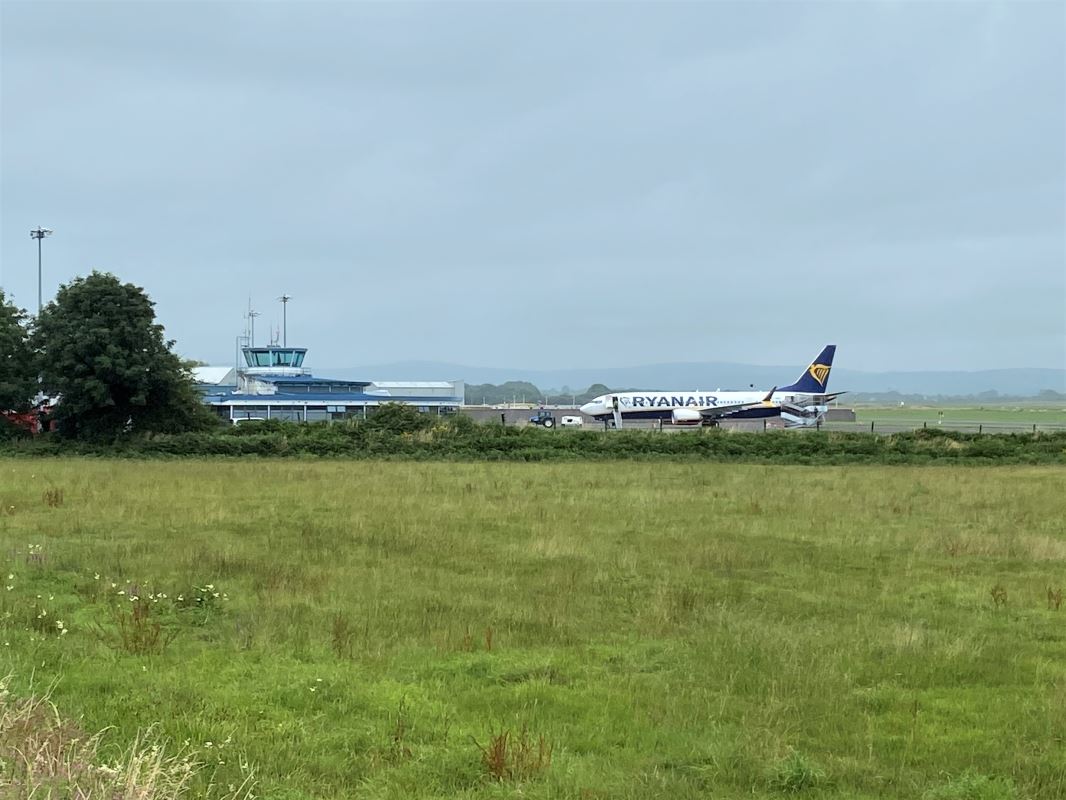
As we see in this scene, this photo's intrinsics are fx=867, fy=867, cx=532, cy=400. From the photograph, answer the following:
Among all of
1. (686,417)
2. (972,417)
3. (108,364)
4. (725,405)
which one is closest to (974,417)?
(972,417)

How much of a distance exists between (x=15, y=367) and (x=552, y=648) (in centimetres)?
3948

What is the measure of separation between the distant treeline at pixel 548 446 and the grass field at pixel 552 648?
62.9 ft

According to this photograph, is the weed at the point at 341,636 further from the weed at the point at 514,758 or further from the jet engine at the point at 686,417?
the jet engine at the point at 686,417

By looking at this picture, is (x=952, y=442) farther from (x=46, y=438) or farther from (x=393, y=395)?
(x=393, y=395)

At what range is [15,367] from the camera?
39.4 metres

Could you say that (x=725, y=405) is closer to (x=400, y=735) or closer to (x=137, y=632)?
(x=137, y=632)

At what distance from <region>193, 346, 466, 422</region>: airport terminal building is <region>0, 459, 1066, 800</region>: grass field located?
5480cm

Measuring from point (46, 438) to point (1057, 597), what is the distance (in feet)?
131

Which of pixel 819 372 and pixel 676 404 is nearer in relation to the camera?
pixel 676 404

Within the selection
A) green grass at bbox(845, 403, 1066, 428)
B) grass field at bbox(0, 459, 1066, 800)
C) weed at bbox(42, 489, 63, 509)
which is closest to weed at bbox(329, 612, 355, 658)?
grass field at bbox(0, 459, 1066, 800)

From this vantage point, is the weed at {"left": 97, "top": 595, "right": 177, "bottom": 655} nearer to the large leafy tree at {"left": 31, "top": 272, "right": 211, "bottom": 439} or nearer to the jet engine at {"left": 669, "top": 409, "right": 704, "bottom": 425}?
the large leafy tree at {"left": 31, "top": 272, "right": 211, "bottom": 439}

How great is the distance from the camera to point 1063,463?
3666 centimetres

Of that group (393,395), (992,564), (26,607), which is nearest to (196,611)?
(26,607)

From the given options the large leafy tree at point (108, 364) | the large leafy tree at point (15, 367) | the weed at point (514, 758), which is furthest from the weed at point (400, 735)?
the large leafy tree at point (15, 367)
